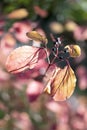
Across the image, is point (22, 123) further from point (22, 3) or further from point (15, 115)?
point (22, 3)

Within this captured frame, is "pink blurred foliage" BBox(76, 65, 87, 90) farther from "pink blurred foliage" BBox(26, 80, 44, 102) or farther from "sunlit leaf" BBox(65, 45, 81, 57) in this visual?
"sunlit leaf" BBox(65, 45, 81, 57)

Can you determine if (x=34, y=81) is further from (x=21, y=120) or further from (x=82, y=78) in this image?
(x=82, y=78)

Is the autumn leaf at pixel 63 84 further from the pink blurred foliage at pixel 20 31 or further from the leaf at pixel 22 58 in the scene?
the pink blurred foliage at pixel 20 31

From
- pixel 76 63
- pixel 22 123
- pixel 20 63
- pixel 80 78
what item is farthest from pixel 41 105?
pixel 20 63

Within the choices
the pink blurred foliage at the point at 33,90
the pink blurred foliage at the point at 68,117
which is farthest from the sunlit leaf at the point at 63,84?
the pink blurred foliage at the point at 68,117

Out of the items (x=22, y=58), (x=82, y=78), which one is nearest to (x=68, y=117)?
(x=82, y=78)
